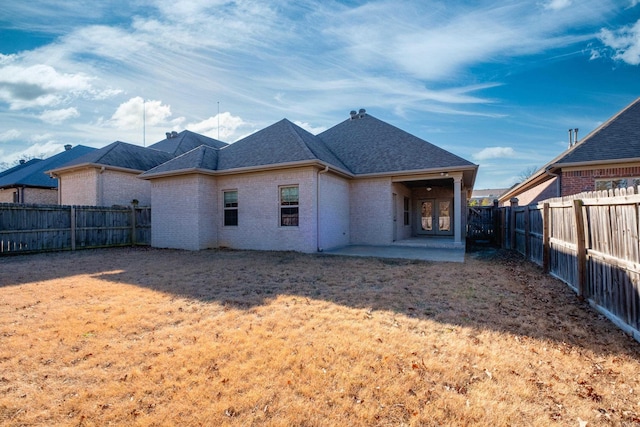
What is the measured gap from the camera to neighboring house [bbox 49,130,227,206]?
15180 millimetres

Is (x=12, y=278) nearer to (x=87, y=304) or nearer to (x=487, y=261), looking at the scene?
(x=87, y=304)

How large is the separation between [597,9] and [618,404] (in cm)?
1019

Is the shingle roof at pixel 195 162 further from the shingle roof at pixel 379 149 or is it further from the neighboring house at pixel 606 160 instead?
the neighboring house at pixel 606 160

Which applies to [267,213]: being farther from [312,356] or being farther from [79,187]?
[79,187]

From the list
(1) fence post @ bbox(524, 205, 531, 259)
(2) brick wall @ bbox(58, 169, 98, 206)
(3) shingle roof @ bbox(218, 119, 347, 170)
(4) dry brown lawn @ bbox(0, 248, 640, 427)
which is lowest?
(4) dry brown lawn @ bbox(0, 248, 640, 427)

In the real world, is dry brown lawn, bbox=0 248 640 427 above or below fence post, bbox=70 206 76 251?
below

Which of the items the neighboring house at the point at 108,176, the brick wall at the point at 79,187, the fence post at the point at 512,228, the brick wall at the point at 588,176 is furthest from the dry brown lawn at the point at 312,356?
the brick wall at the point at 79,187

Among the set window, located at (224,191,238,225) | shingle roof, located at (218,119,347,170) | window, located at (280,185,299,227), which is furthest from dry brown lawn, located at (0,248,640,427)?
window, located at (224,191,238,225)

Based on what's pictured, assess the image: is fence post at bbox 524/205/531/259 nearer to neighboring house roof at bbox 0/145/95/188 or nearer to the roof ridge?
the roof ridge

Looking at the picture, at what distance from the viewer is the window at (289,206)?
37.1 ft

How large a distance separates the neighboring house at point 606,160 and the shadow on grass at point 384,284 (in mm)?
4101

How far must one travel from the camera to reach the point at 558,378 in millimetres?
2744

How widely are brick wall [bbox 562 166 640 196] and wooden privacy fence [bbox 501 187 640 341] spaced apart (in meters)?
5.65

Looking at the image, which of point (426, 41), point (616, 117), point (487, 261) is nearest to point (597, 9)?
point (426, 41)
